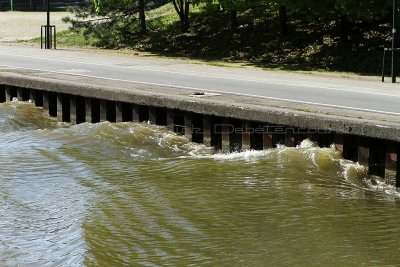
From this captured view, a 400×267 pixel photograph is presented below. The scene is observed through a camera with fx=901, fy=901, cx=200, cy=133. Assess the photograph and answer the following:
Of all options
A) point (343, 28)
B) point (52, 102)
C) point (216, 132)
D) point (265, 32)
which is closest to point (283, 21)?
point (265, 32)

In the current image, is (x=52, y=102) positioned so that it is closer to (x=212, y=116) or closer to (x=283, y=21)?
(x=212, y=116)

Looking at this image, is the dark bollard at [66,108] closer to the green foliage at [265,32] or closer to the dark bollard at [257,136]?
the dark bollard at [257,136]

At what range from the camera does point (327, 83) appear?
68.4 ft

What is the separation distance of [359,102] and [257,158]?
2.93m

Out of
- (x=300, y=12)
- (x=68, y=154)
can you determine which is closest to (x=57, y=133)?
(x=68, y=154)

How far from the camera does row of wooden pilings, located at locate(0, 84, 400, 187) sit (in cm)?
1333

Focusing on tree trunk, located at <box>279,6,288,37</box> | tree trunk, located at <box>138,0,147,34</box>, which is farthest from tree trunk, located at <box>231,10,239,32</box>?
tree trunk, located at <box>138,0,147,34</box>

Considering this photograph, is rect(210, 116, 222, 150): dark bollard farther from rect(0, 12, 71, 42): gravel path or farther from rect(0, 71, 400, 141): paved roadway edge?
rect(0, 12, 71, 42): gravel path

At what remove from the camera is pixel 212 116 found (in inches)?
615

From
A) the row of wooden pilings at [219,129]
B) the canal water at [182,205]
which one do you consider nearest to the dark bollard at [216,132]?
the row of wooden pilings at [219,129]

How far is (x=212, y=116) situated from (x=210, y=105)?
32 cm

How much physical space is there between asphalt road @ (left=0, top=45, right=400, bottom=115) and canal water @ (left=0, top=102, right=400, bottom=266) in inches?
93.5

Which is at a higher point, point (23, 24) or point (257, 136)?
point (23, 24)

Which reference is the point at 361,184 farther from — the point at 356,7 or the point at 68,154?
the point at 356,7
